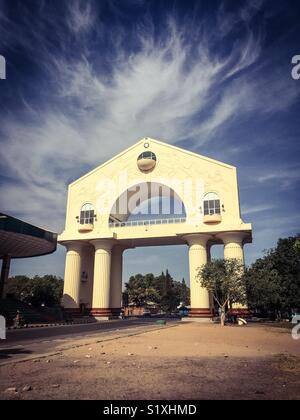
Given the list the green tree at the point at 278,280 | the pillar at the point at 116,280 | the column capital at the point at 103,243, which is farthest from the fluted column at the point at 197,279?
the pillar at the point at 116,280

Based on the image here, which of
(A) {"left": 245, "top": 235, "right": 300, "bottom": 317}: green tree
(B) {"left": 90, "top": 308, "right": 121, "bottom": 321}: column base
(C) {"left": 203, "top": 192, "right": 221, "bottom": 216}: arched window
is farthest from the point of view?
(B) {"left": 90, "top": 308, "right": 121, "bottom": 321}: column base

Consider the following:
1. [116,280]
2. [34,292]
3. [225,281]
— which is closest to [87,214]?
[116,280]

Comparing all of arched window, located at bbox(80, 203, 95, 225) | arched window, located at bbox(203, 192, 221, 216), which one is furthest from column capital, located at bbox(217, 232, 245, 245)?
arched window, located at bbox(80, 203, 95, 225)

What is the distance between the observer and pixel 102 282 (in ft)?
141

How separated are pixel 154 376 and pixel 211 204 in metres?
34.6

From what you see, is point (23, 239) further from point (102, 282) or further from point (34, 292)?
point (34, 292)

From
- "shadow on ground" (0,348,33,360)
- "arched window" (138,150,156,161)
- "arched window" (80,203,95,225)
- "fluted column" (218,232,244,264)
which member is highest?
"arched window" (138,150,156,161)

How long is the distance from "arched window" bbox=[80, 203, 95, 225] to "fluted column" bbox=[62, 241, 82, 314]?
3528mm

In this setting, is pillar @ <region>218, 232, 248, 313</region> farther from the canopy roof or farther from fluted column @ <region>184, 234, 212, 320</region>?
the canopy roof

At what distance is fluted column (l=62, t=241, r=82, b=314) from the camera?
43.4 m
